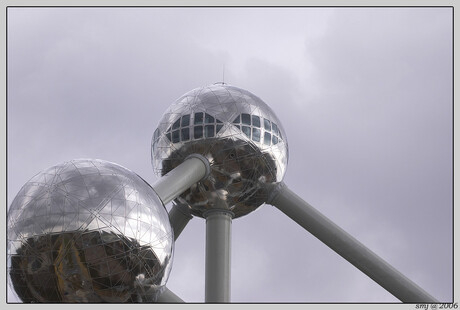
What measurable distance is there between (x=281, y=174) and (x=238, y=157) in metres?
1.10

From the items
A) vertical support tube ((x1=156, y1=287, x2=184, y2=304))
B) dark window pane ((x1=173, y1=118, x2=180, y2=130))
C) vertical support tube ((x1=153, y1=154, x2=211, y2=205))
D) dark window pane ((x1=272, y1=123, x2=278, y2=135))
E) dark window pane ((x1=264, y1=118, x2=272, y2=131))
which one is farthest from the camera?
dark window pane ((x1=272, y1=123, x2=278, y2=135))

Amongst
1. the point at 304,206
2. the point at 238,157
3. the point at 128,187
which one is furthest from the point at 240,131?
the point at 128,187

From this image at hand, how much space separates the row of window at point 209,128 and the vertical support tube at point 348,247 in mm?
1095

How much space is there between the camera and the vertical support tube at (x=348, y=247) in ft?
58.6

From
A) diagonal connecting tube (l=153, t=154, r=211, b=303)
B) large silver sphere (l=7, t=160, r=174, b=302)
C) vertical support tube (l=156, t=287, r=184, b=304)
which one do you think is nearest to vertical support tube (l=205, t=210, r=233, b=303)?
diagonal connecting tube (l=153, t=154, r=211, b=303)

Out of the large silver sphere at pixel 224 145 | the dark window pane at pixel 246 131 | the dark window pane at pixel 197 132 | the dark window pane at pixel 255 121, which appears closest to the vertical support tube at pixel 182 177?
the large silver sphere at pixel 224 145

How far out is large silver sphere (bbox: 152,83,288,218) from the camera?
58.9 feet

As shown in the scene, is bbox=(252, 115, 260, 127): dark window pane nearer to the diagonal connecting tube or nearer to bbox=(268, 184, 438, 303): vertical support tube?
the diagonal connecting tube

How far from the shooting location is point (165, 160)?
1834 cm

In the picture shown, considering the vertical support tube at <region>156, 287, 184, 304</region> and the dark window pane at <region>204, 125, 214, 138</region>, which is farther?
the dark window pane at <region>204, 125, 214, 138</region>

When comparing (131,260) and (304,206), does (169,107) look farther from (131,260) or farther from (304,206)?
(131,260)

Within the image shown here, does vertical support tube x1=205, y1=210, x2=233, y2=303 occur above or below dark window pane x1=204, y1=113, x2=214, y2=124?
below

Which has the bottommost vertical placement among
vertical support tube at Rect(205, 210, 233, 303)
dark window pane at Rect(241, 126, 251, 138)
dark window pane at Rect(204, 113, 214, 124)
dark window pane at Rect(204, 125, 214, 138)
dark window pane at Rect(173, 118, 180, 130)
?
vertical support tube at Rect(205, 210, 233, 303)

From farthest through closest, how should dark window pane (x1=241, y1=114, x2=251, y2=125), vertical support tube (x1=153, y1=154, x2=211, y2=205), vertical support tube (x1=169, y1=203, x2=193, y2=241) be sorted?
vertical support tube (x1=169, y1=203, x2=193, y2=241) < dark window pane (x1=241, y1=114, x2=251, y2=125) < vertical support tube (x1=153, y1=154, x2=211, y2=205)
